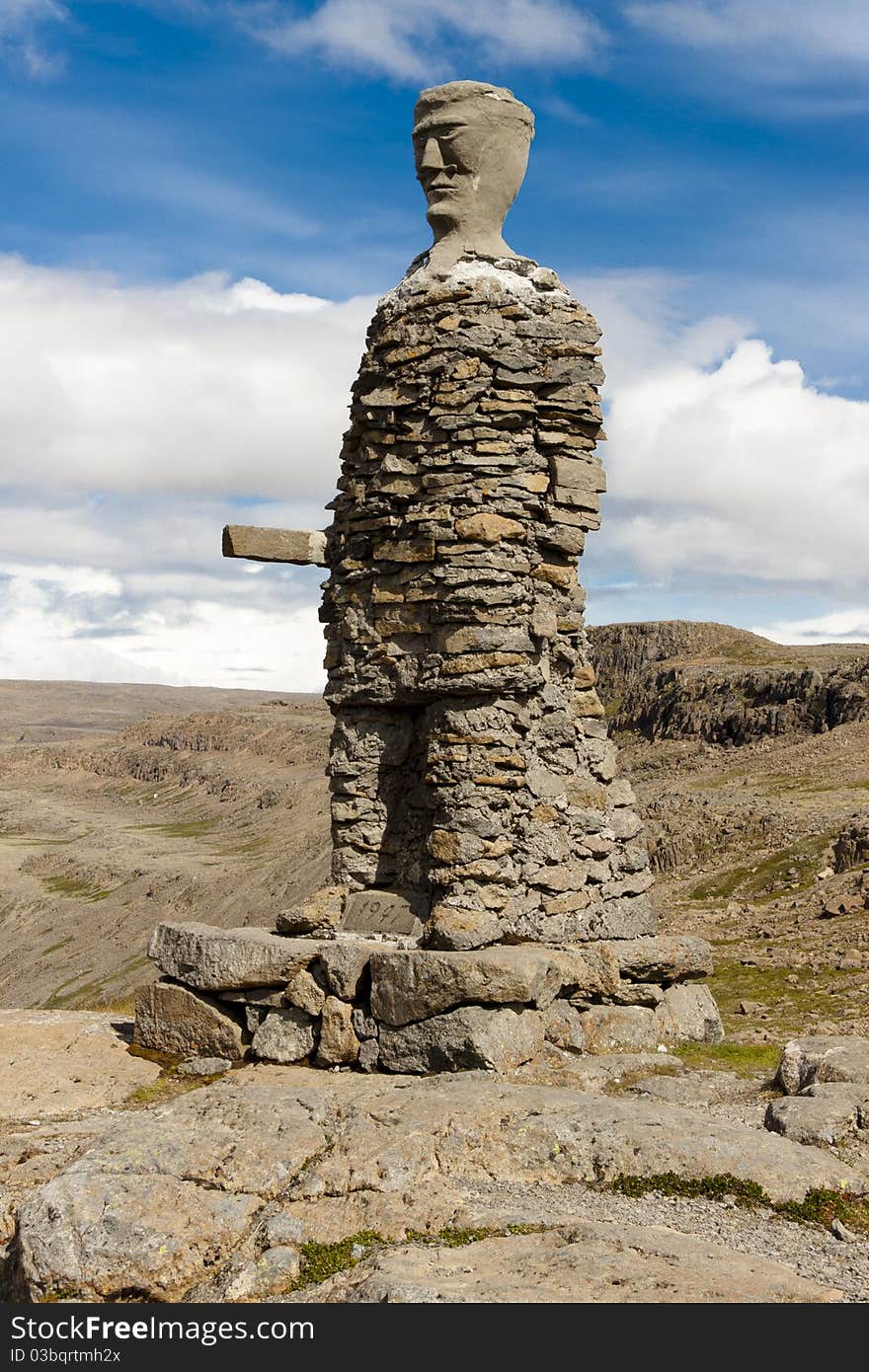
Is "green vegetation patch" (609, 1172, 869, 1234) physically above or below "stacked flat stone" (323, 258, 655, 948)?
below

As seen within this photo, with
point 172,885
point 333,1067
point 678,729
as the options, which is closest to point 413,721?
point 333,1067

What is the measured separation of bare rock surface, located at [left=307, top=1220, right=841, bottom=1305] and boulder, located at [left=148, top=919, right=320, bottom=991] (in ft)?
15.6

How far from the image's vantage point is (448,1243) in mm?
6277

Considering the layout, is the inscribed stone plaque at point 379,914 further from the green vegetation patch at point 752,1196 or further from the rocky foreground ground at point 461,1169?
the green vegetation patch at point 752,1196

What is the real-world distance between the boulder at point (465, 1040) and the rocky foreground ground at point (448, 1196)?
26.1 inches

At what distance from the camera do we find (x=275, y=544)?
12805 millimetres

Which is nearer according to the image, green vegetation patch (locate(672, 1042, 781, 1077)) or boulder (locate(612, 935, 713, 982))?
green vegetation patch (locate(672, 1042, 781, 1077))

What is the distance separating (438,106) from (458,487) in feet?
13.8

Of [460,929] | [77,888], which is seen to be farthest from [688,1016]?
[77,888]

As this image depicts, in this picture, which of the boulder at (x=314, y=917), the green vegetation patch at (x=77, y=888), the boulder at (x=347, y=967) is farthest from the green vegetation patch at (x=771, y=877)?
the green vegetation patch at (x=77, y=888)

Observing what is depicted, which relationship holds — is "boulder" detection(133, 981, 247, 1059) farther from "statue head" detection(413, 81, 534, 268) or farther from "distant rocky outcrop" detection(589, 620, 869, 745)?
"distant rocky outcrop" detection(589, 620, 869, 745)

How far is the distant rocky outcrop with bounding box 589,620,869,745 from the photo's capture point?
53.8 metres

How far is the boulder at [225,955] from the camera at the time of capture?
10.8 m

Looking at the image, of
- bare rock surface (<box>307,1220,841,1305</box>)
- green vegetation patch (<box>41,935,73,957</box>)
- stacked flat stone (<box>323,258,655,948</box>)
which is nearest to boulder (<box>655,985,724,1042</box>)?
stacked flat stone (<box>323,258,655,948</box>)
